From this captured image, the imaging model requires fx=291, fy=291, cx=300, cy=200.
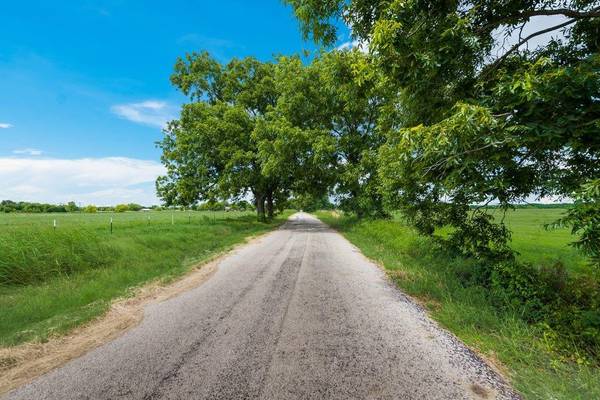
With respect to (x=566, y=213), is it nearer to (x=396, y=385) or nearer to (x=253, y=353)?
(x=396, y=385)

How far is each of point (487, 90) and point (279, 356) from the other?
17.5 ft

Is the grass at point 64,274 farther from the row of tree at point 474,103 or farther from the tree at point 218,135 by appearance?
the tree at point 218,135

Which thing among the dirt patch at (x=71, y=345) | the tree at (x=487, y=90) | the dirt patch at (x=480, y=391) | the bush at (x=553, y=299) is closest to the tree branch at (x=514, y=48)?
the tree at (x=487, y=90)

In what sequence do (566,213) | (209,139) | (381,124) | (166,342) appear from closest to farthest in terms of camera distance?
1. (566,213)
2. (166,342)
3. (381,124)
4. (209,139)

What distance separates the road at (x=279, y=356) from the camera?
9.92 ft

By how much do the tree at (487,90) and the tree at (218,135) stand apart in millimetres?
19794

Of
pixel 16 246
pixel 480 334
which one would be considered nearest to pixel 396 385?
pixel 480 334

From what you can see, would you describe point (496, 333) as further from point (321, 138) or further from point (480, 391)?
point (321, 138)

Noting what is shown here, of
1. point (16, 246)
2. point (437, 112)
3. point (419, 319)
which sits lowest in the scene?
point (419, 319)

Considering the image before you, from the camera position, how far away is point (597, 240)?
11.3ft

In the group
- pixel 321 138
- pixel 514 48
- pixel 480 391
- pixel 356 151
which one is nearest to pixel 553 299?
pixel 480 391

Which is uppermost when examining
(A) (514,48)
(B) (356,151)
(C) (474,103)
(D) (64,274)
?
(B) (356,151)

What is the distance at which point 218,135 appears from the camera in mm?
26859

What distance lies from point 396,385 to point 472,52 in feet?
16.7
